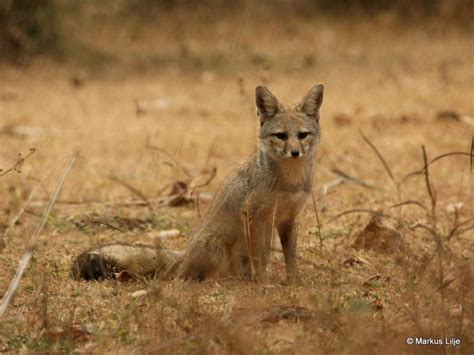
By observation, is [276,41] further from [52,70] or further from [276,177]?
[276,177]

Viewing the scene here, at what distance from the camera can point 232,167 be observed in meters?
9.75

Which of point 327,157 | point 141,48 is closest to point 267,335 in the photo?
point 327,157

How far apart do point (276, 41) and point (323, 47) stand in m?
1.05

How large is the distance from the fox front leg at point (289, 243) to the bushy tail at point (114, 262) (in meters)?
0.72

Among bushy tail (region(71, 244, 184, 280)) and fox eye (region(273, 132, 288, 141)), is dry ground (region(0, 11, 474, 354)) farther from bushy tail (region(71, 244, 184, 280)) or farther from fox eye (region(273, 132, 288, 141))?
fox eye (region(273, 132, 288, 141))

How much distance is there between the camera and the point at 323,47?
17328 mm

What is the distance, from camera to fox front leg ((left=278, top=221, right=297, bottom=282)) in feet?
19.4

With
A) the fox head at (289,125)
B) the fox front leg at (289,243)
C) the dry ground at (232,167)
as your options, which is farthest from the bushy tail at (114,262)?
the fox head at (289,125)

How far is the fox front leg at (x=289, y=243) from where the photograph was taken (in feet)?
19.4

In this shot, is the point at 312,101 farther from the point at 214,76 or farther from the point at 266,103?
the point at 214,76

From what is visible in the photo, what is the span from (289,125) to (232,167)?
3.76 meters

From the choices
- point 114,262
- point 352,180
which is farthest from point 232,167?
point 114,262

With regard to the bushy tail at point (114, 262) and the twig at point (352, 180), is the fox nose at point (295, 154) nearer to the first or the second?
the bushy tail at point (114, 262)

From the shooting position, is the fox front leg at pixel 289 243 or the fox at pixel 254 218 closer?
the fox at pixel 254 218
